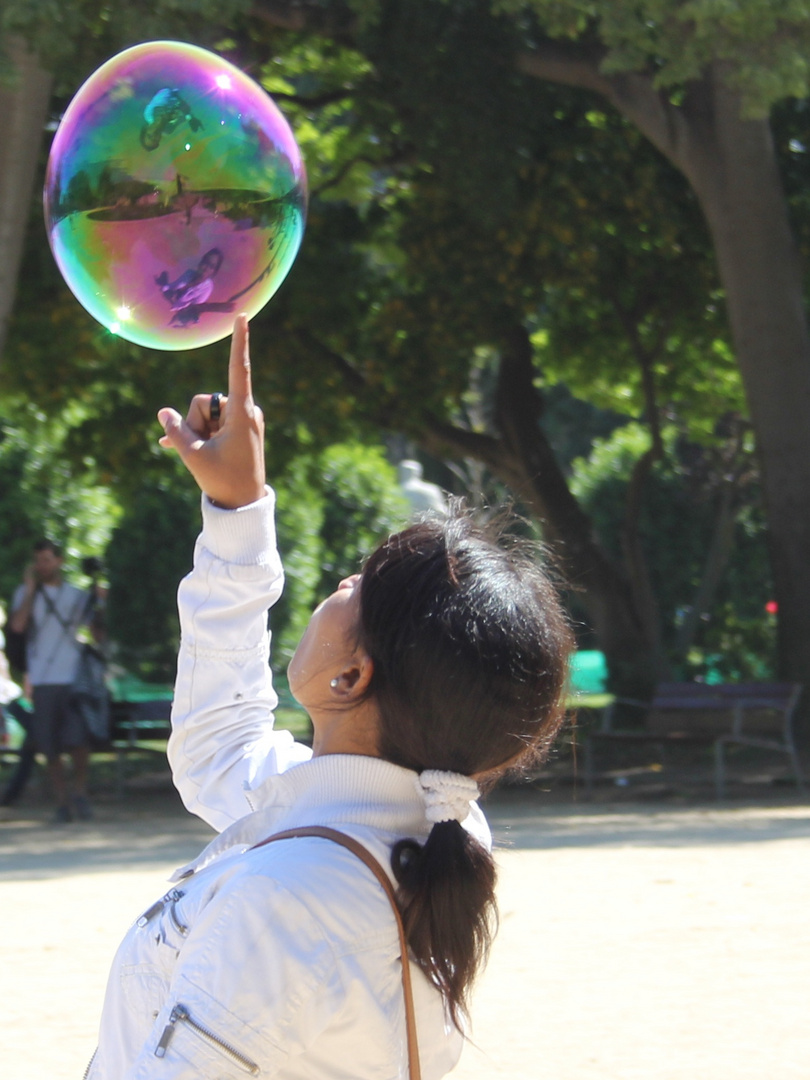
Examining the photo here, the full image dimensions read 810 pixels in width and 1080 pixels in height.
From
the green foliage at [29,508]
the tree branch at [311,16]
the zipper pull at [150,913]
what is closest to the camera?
the zipper pull at [150,913]

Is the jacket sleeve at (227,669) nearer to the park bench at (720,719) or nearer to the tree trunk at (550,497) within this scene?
the park bench at (720,719)

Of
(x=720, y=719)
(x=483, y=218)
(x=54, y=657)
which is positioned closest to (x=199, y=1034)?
(x=54, y=657)

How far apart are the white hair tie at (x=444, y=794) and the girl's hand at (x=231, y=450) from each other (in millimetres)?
454

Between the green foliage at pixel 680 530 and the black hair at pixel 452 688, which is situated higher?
the green foliage at pixel 680 530

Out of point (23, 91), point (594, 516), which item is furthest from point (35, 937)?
point (594, 516)

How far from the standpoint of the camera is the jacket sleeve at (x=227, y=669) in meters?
1.79

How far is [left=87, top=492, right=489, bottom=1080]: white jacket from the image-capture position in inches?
53.5

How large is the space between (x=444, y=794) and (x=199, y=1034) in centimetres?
37

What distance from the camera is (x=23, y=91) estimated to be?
1031cm

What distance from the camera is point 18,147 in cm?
1044

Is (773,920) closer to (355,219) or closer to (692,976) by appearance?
(692,976)

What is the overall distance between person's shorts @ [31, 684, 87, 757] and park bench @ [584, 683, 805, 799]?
4.25m

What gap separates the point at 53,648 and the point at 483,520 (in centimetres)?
924

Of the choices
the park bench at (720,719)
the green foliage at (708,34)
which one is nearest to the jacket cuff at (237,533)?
the green foliage at (708,34)
